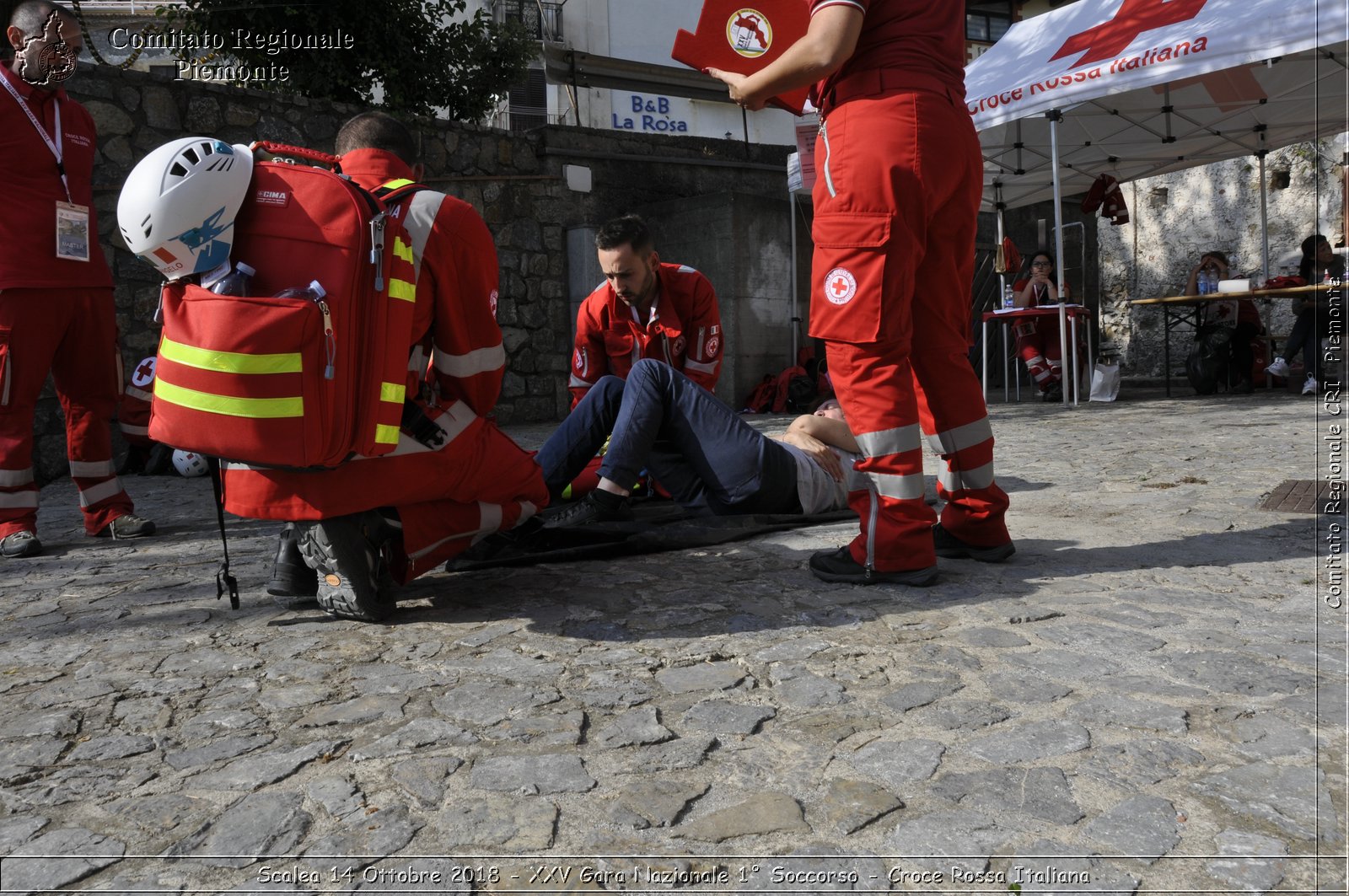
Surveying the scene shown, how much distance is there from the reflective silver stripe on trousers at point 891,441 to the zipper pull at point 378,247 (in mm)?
1334

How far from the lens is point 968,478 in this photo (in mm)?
3225

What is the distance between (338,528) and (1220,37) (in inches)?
273

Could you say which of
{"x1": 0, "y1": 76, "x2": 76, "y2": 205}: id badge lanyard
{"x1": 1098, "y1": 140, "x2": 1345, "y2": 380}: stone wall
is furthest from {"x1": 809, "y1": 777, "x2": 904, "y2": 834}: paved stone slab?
{"x1": 1098, "y1": 140, "x2": 1345, "y2": 380}: stone wall

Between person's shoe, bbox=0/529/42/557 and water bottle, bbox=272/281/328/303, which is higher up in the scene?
water bottle, bbox=272/281/328/303

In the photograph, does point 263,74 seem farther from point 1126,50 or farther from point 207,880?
point 207,880

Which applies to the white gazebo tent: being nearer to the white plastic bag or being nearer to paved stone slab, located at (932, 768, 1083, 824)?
the white plastic bag

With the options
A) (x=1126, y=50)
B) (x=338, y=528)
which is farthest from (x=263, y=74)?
(x=338, y=528)

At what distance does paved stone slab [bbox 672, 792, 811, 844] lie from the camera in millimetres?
1585

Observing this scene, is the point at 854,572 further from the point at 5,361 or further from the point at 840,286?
the point at 5,361

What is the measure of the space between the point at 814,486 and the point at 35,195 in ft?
10.9

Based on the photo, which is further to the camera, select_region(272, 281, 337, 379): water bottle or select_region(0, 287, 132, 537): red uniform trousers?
select_region(0, 287, 132, 537): red uniform trousers

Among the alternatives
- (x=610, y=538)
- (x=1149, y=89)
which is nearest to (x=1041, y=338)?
(x=1149, y=89)

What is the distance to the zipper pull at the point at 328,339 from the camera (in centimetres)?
244

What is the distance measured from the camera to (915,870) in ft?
4.78
